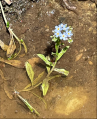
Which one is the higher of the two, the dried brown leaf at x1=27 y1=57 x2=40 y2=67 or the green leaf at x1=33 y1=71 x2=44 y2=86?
the dried brown leaf at x1=27 y1=57 x2=40 y2=67

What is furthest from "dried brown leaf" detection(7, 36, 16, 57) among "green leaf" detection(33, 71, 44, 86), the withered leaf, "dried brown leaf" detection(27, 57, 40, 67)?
"green leaf" detection(33, 71, 44, 86)

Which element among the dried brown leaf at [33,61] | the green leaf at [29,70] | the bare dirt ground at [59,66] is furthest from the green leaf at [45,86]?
the dried brown leaf at [33,61]

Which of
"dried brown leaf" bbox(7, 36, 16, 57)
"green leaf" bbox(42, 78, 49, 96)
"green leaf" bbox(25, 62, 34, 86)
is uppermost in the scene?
"dried brown leaf" bbox(7, 36, 16, 57)

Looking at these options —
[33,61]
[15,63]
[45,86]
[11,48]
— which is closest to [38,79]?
[45,86]

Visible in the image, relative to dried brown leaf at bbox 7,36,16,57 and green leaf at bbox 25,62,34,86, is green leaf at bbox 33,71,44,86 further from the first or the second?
dried brown leaf at bbox 7,36,16,57

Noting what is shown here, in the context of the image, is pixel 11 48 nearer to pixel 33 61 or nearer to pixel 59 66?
pixel 33 61

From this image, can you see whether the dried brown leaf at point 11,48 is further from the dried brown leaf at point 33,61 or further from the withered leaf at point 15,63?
the dried brown leaf at point 33,61

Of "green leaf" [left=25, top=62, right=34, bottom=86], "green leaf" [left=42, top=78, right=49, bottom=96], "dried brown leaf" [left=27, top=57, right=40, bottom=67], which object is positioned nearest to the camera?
"green leaf" [left=42, top=78, right=49, bottom=96]

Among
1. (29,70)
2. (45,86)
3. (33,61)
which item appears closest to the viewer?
(45,86)

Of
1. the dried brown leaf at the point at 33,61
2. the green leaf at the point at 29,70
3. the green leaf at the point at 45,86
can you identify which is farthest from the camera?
the dried brown leaf at the point at 33,61
